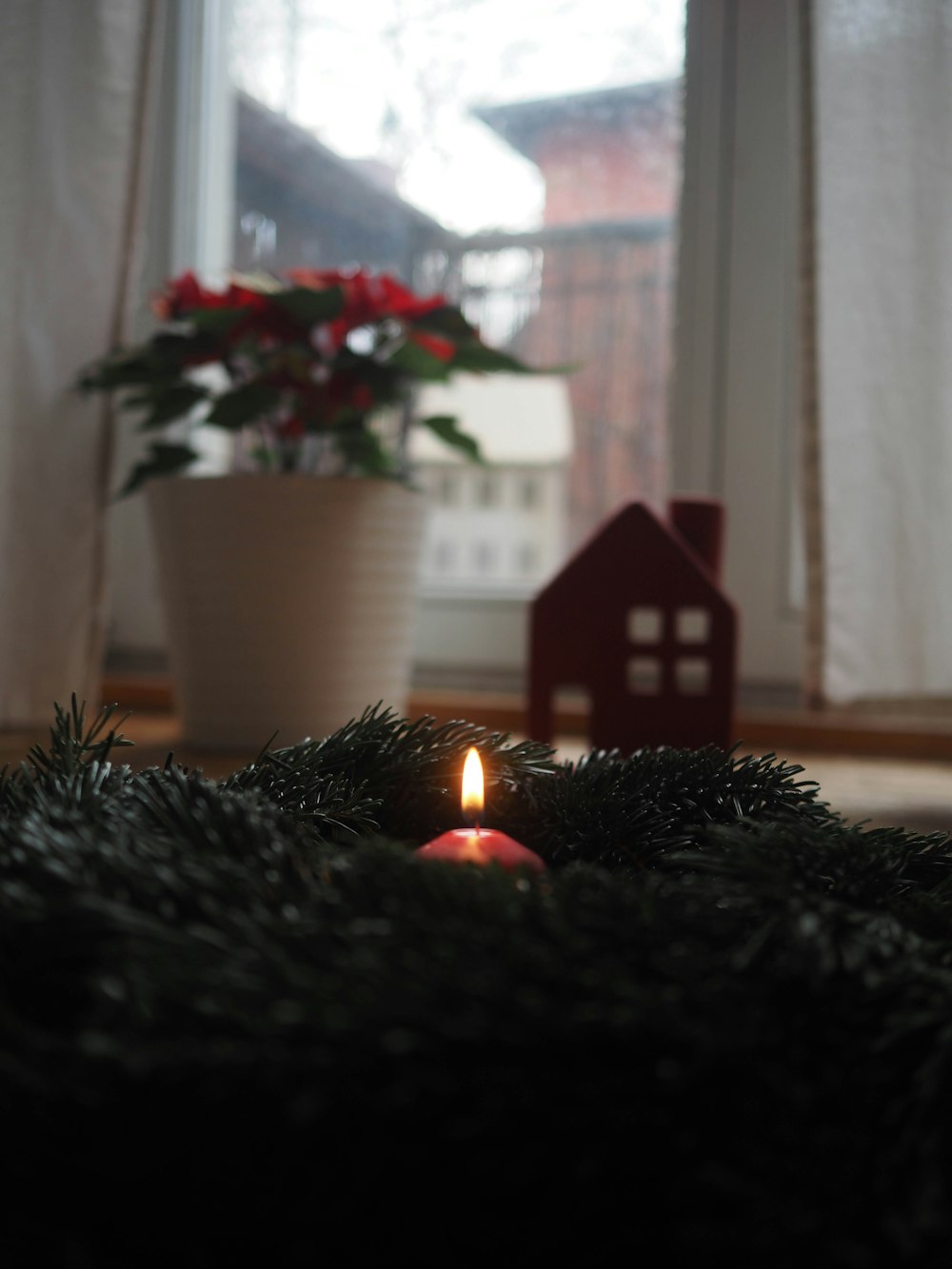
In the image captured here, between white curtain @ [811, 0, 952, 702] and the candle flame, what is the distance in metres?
0.96

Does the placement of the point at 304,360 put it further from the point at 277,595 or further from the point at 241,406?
the point at 277,595

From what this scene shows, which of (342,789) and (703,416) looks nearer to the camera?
(342,789)

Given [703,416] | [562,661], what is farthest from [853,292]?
[562,661]

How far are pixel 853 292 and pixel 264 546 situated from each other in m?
0.72

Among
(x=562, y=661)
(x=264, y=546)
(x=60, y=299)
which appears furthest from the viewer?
(x=60, y=299)

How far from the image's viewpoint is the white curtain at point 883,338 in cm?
121

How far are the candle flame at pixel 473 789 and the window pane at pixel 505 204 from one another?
1.32 metres

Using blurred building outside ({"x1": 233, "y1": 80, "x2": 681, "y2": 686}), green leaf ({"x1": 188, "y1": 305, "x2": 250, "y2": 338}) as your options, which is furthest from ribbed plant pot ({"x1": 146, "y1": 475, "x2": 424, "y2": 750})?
blurred building outside ({"x1": 233, "y1": 80, "x2": 681, "y2": 686})

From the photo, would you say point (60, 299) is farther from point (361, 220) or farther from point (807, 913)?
point (807, 913)

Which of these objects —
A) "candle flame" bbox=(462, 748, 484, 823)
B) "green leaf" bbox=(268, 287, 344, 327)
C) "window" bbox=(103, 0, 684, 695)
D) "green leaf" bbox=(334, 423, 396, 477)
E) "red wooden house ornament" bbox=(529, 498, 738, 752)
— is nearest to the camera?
"candle flame" bbox=(462, 748, 484, 823)

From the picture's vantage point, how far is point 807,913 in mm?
234

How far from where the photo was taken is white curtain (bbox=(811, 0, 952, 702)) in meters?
1.21

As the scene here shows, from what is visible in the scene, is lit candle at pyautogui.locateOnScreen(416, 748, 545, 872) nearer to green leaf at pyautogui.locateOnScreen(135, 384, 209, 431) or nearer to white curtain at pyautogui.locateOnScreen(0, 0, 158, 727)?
green leaf at pyautogui.locateOnScreen(135, 384, 209, 431)

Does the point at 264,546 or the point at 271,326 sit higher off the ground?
the point at 271,326
